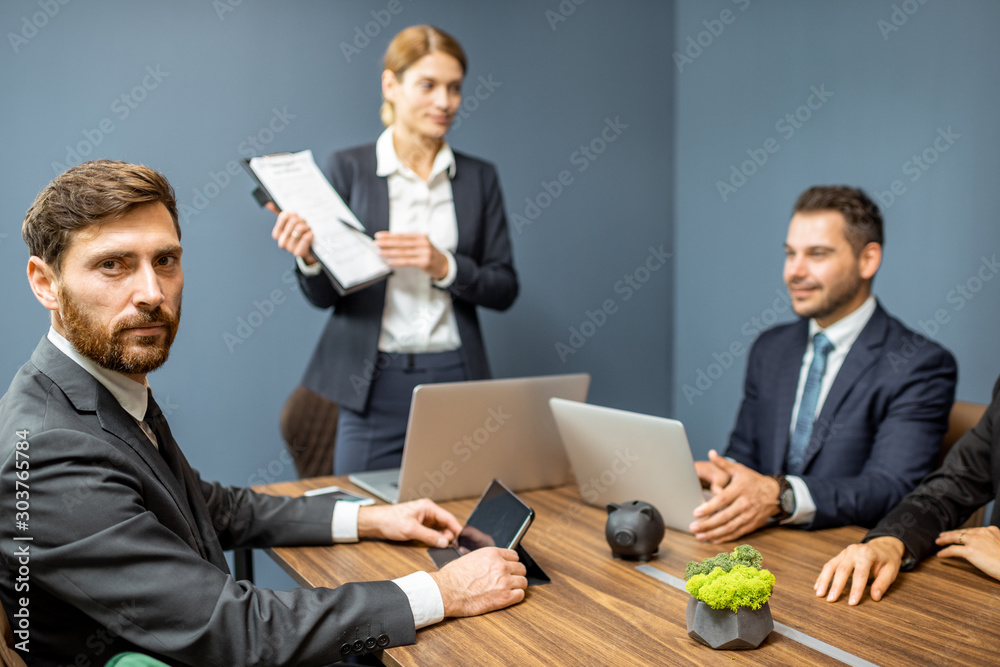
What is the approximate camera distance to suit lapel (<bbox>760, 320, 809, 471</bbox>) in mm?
2355

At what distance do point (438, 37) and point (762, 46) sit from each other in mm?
1933

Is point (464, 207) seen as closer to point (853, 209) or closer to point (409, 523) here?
point (853, 209)

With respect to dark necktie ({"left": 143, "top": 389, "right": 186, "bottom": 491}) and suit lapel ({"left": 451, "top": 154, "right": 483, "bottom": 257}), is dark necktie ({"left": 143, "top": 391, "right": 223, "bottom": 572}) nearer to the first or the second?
dark necktie ({"left": 143, "top": 389, "right": 186, "bottom": 491})

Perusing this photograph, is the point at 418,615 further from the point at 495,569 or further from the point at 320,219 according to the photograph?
the point at 320,219

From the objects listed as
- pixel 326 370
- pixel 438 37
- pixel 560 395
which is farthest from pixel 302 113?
pixel 560 395

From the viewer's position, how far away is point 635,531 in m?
1.59

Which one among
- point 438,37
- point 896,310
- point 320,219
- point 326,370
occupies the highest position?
point 438,37

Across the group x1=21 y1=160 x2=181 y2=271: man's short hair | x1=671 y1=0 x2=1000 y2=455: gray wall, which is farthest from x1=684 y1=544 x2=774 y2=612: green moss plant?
x1=671 y1=0 x2=1000 y2=455: gray wall

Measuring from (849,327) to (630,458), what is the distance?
0.97 meters

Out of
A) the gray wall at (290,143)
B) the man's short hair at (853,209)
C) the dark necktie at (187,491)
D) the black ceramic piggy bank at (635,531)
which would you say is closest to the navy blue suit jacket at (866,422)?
the man's short hair at (853,209)

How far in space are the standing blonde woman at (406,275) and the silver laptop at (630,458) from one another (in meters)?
0.78

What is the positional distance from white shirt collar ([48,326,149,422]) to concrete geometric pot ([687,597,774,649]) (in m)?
0.97

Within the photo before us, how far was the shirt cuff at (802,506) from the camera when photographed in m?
1.79

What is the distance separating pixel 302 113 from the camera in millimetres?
3320
